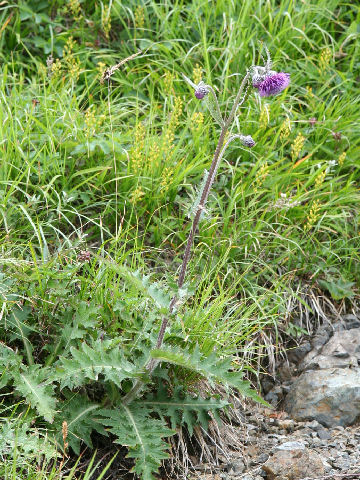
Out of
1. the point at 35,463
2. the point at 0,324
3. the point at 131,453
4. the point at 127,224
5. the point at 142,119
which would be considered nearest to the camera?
the point at 35,463

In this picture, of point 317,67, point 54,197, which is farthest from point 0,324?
point 317,67

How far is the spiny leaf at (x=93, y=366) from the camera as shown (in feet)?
8.45

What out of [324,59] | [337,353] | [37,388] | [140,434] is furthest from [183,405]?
[324,59]

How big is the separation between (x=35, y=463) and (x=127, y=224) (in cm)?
155

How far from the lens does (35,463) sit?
244 centimetres

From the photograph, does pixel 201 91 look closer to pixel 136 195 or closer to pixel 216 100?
pixel 216 100

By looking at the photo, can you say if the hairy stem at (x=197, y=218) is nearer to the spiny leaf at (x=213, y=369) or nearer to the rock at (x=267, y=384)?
the spiny leaf at (x=213, y=369)

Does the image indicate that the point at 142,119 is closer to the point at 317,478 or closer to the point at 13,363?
the point at 13,363

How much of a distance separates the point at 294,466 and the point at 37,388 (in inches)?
41.8

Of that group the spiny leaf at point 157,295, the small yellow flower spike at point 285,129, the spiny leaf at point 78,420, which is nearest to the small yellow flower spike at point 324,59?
the small yellow flower spike at point 285,129

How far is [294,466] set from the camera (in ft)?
8.87

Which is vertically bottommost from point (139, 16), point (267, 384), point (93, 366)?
point (267, 384)

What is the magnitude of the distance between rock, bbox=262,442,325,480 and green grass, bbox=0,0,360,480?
54 centimetres

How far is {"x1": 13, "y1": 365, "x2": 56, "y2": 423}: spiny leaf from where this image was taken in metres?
2.55
